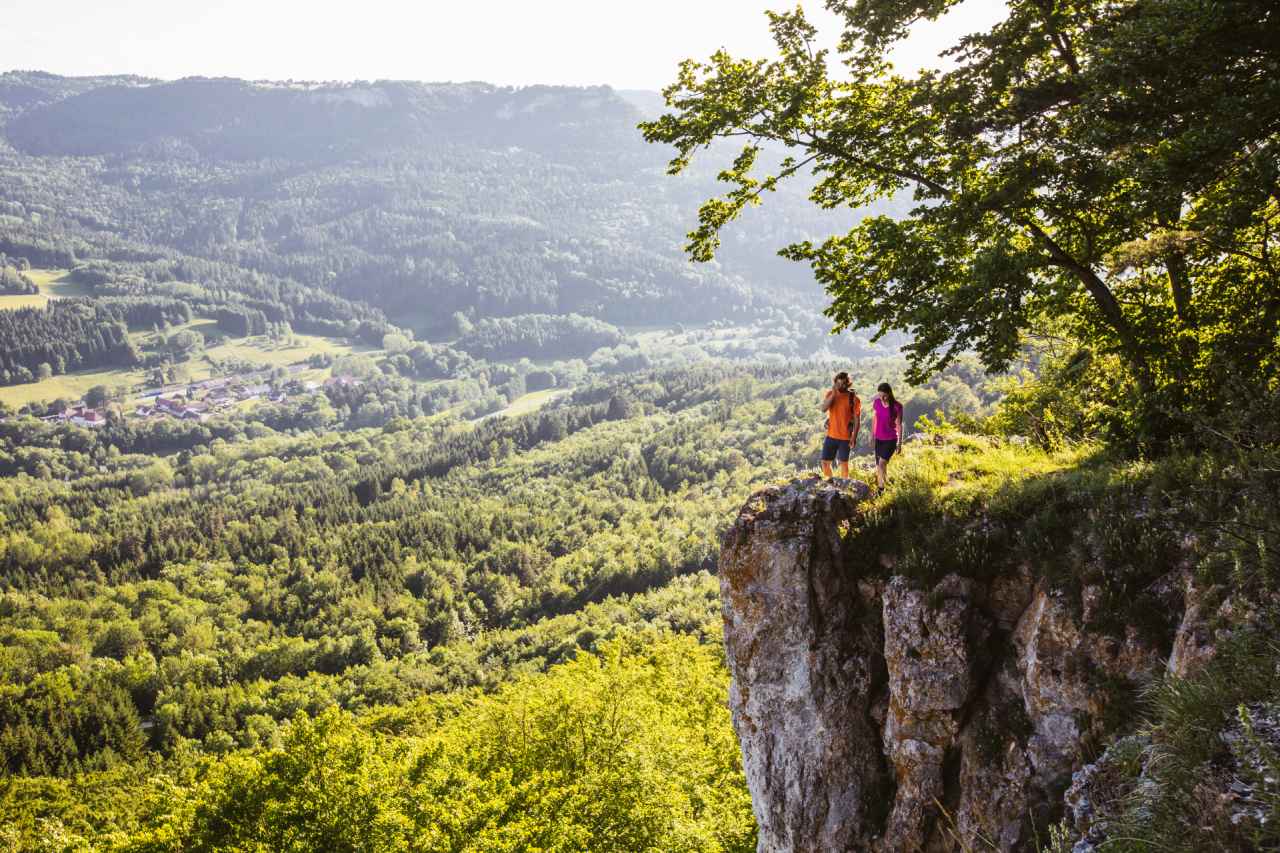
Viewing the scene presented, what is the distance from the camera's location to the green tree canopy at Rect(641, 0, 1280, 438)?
826 centimetres

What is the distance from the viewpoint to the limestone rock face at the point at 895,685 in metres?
9.05

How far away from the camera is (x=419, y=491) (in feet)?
592

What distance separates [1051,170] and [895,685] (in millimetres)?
7804

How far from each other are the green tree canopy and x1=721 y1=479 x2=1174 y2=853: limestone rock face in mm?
3187

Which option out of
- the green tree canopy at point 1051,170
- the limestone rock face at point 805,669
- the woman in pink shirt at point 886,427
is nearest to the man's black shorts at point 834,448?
the woman in pink shirt at point 886,427

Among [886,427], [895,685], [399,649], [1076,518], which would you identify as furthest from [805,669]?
[399,649]

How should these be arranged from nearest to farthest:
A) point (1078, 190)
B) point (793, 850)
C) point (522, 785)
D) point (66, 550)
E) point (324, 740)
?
point (1078, 190) → point (793, 850) → point (522, 785) → point (324, 740) → point (66, 550)

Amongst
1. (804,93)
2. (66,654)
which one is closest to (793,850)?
(804,93)

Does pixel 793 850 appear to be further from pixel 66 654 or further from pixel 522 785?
pixel 66 654

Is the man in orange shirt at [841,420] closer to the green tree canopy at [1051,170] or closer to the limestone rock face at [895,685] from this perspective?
the limestone rock face at [895,685]

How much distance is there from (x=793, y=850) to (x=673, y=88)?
43.8 ft

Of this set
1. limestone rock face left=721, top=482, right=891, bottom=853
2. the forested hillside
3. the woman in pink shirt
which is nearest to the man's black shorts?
the woman in pink shirt

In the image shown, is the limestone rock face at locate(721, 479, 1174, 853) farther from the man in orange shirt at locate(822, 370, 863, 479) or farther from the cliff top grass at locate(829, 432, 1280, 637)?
the man in orange shirt at locate(822, 370, 863, 479)

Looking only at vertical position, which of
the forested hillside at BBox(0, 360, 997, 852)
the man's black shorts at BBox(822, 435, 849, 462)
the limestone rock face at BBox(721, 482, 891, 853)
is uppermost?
the man's black shorts at BBox(822, 435, 849, 462)
